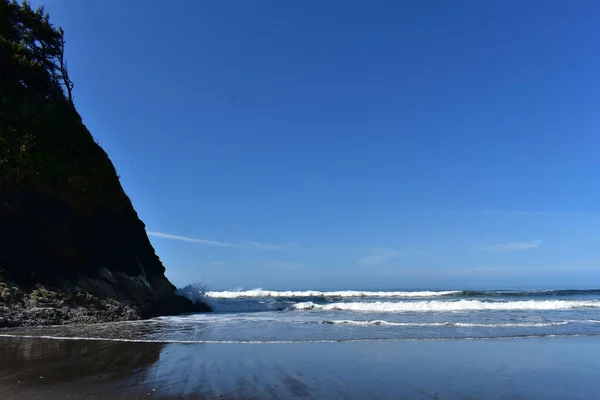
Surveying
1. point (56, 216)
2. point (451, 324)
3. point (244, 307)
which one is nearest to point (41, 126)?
point (56, 216)

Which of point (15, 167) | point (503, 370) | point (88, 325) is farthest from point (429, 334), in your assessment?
point (15, 167)

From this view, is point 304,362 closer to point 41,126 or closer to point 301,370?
point 301,370

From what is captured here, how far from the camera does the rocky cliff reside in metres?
15.3

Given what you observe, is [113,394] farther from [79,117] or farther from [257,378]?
[79,117]

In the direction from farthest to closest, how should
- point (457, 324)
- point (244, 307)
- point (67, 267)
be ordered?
point (244, 307) < point (67, 267) < point (457, 324)

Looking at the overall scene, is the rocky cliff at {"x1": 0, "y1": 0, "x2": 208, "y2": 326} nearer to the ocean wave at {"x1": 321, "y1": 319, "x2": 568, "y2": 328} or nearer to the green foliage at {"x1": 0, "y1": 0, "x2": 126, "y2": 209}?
the green foliage at {"x1": 0, "y1": 0, "x2": 126, "y2": 209}

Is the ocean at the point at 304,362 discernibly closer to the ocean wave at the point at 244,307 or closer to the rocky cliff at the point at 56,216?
the rocky cliff at the point at 56,216

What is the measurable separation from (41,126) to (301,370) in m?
18.6

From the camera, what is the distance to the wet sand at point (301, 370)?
646cm

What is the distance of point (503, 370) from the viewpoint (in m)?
8.02

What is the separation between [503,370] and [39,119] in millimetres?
22122

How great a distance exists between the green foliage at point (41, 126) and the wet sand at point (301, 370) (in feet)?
28.9

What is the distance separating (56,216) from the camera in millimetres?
17344

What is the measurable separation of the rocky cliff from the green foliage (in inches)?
2.0
